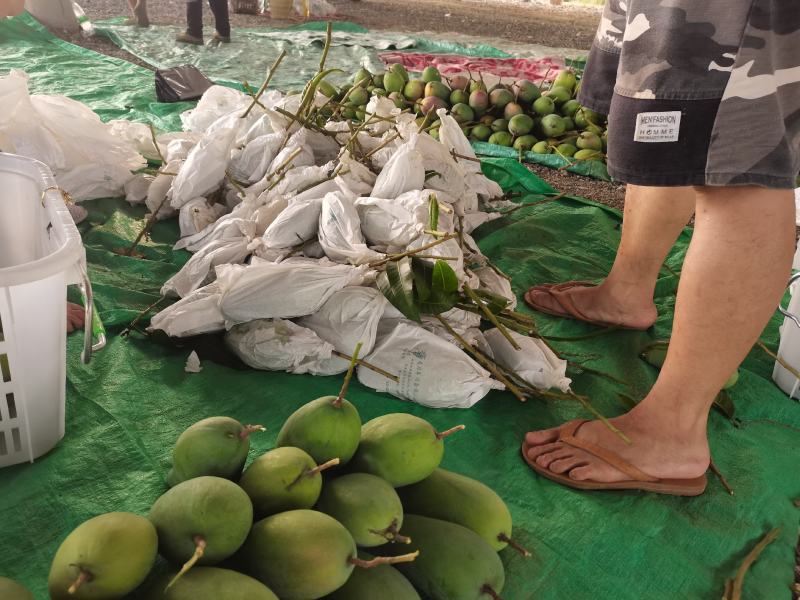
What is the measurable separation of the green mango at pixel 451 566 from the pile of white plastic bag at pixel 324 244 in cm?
57

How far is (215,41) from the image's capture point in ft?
16.0

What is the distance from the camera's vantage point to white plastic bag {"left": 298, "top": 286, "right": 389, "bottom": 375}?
1466 millimetres

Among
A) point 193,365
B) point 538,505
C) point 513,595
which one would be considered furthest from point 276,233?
point 513,595

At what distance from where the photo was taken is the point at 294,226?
1.67 m

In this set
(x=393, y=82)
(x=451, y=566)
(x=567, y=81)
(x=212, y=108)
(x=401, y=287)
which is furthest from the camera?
(x=567, y=81)

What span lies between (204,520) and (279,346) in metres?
0.75

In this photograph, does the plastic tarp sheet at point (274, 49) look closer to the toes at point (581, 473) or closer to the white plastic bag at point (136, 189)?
the white plastic bag at point (136, 189)

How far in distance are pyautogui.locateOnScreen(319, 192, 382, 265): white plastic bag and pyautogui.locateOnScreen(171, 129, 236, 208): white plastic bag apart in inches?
19.9

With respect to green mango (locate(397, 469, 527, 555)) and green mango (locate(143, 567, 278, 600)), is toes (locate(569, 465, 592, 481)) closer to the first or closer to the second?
green mango (locate(397, 469, 527, 555))

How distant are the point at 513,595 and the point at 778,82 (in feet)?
2.94

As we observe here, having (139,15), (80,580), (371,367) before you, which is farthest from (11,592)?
(139,15)

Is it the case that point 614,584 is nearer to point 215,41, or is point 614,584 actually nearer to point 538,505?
point 538,505

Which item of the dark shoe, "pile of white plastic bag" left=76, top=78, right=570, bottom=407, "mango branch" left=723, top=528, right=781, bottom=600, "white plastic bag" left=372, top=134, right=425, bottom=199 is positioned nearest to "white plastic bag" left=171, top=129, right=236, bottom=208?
"pile of white plastic bag" left=76, top=78, right=570, bottom=407

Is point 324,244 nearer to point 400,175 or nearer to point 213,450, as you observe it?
point 400,175
